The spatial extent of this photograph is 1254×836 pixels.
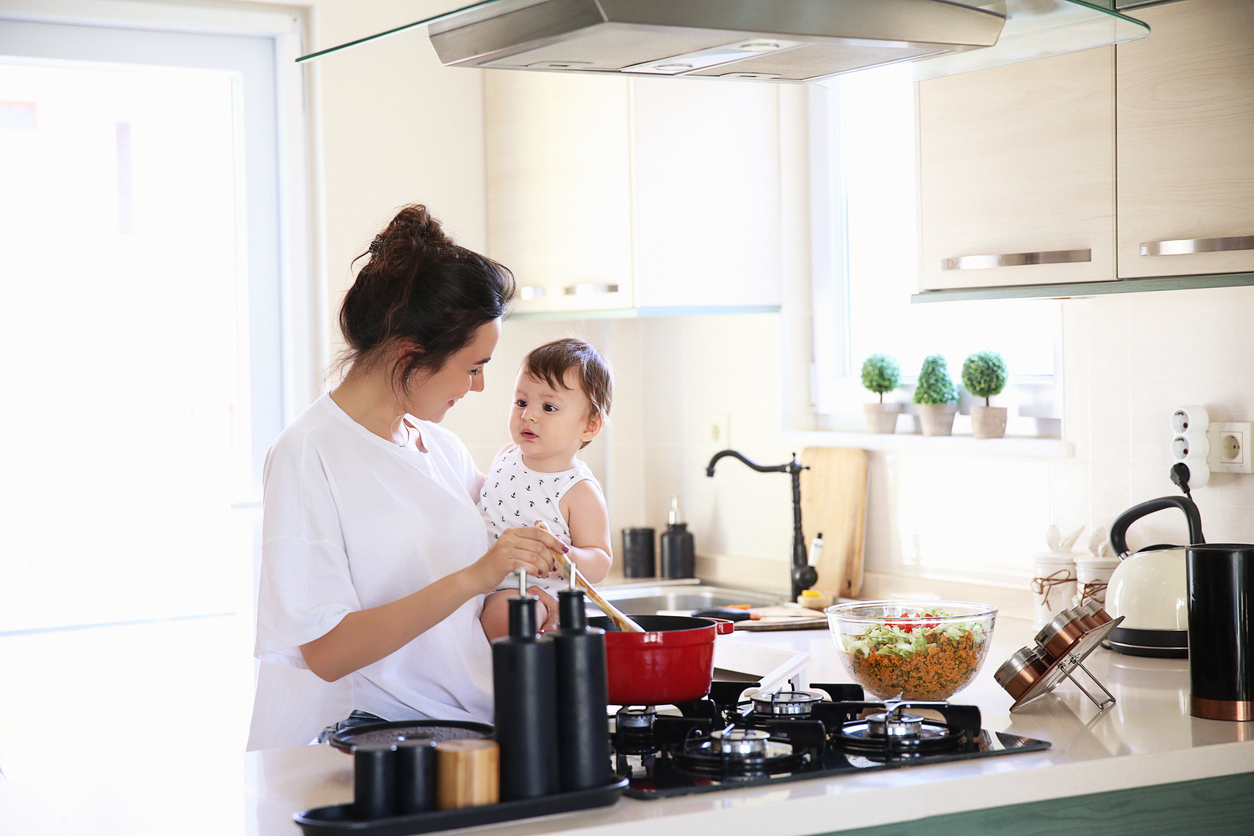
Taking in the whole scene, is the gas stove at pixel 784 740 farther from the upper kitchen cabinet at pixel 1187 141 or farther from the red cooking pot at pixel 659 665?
the upper kitchen cabinet at pixel 1187 141

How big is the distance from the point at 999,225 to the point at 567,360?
0.74 meters

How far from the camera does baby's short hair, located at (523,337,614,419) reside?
2279 millimetres

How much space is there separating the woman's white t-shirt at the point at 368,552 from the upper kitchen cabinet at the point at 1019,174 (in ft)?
3.11

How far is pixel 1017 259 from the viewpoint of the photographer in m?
2.19

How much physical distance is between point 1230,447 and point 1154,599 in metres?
0.32

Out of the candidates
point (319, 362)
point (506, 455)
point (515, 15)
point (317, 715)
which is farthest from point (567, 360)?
point (319, 362)

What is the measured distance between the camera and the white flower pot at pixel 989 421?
2.73 metres

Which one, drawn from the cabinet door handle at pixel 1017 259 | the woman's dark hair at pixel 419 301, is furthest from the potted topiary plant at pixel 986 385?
the woman's dark hair at pixel 419 301

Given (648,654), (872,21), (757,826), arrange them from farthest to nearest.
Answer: (648,654) < (872,21) < (757,826)

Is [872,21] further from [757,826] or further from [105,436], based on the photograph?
[105,436]

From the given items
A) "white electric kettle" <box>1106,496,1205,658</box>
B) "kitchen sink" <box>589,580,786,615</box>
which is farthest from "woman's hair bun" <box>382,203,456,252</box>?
"kitchen sink" <box>589,580,786,615</box>

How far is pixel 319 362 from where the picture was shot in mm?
3254

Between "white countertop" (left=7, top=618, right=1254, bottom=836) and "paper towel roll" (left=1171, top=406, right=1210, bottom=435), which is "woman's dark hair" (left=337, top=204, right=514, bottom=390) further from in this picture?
"paper towel roll" (left=1171, top=406, right=1210, bottom=435)

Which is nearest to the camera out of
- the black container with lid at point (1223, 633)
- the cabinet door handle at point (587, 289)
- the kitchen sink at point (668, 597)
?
the black container with lid at point (1223, 633)
